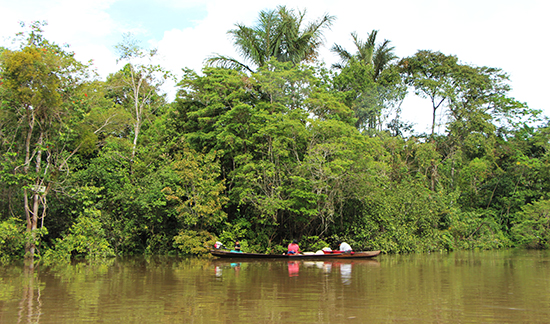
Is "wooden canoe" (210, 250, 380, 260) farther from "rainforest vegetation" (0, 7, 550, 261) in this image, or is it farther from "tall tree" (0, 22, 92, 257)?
"tall tree" (0, 22, 92, 257)

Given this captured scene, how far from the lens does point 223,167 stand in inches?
867

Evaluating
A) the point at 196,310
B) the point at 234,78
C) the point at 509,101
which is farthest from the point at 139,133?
the point at 509,101

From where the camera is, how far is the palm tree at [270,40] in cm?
2361

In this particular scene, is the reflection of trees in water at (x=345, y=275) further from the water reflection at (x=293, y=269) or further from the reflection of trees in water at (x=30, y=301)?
the reflection of trees in water at (x=30, y=301)

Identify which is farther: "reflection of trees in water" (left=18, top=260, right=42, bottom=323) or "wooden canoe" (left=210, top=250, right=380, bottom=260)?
"wooden canoe" (left=210, top=250, right=380, bottom=260)

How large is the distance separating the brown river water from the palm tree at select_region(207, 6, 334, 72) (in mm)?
13084

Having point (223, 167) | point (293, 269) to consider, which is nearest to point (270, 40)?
point (223, 167)

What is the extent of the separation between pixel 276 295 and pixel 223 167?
533 inches

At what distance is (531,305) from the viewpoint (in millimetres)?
7742

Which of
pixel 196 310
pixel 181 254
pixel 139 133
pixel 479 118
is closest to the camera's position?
pixel 196 310

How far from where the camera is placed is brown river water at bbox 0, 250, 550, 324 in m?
6.85

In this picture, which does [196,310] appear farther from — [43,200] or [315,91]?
[315,91]

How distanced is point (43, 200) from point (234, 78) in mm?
9554

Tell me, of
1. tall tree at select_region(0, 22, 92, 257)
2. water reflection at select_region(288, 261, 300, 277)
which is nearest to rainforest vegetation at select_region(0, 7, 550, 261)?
tall tree at select_region(0, 22, 92, 257)
